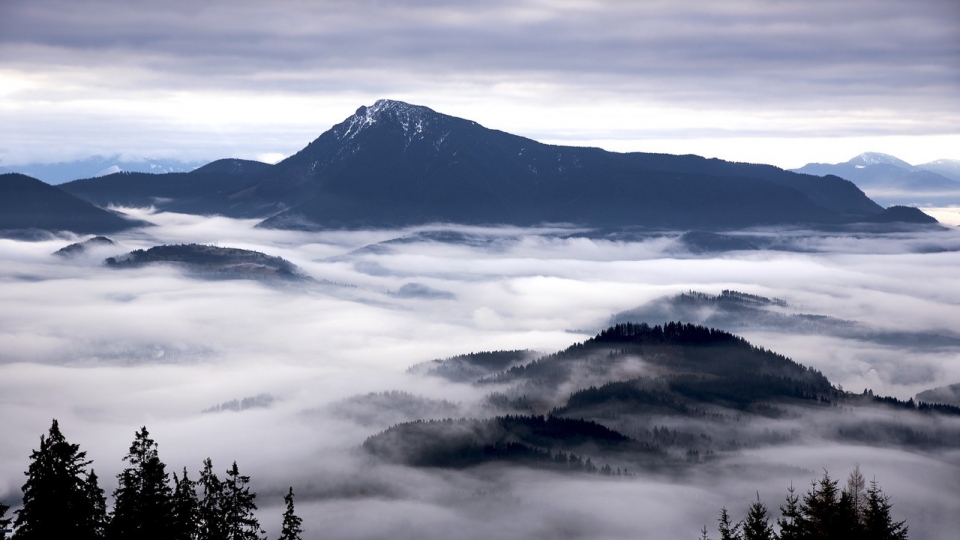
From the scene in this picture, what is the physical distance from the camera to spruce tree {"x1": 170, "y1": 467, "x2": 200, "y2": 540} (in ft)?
238

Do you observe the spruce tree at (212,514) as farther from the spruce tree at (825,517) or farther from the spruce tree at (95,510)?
the spruce tree at (825,517)

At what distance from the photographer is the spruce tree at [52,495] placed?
66.8 metres

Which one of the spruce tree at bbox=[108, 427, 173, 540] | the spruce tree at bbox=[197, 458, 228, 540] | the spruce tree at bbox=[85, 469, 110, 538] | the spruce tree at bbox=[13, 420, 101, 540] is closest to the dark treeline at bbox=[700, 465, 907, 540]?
the spruce tree at bbox=[197, 458, 228, 540]

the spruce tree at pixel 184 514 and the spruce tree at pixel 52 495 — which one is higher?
the spruce tree at pixel 52 495

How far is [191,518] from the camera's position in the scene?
7506 cm

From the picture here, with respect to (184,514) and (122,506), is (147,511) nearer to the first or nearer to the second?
(122,506)

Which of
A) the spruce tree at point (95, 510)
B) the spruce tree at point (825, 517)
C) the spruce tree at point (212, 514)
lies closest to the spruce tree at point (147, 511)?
the spruce tree at point (95, 510)

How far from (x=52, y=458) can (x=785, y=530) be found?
5052cm

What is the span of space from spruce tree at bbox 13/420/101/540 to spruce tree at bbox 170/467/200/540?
6744 millimetres

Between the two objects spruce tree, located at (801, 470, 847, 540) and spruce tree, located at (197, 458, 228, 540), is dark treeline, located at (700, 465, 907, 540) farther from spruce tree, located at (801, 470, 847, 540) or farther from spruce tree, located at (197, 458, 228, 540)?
spruce tree, located at (197, 458, 228, 540)

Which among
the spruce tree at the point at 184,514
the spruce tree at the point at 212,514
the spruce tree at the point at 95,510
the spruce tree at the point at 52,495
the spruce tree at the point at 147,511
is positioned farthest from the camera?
the spruce tree at the point at 212,514

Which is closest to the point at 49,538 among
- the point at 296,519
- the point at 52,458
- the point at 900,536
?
the point at 52,458

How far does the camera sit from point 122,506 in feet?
235

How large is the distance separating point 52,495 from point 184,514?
29.9ft
